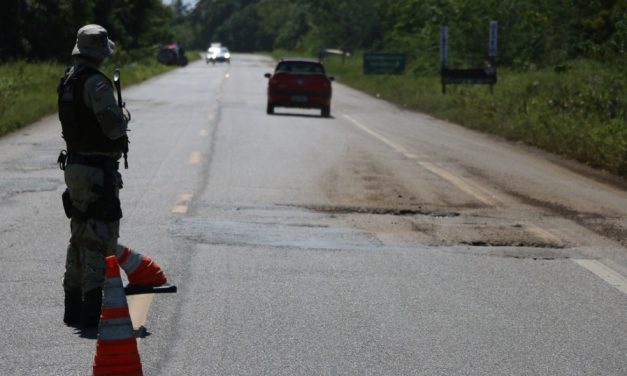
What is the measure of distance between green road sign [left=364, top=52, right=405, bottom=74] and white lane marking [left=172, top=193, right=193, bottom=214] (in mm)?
39465

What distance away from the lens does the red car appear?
2950cm

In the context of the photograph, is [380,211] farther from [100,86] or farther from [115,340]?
[115,340]

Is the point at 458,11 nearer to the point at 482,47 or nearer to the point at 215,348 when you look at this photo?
the point at 482,47

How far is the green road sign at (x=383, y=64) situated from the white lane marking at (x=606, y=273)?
140 ft

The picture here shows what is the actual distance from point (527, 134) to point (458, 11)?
21325 millimetres

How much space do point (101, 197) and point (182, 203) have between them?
5.67 m

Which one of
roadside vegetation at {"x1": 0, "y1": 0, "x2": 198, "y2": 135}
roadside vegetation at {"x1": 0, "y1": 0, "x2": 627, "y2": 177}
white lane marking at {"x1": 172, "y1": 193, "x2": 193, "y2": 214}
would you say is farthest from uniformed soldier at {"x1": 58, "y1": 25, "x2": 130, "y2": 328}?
roadside vegetation at {"x1": 0, "y1": 0, "x2": 627, "y2": 177}

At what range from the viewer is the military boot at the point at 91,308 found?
6656 mm

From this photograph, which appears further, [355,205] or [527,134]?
[527,134]

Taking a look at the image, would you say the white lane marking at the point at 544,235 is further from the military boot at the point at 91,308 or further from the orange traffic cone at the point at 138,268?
the military boot at the point at 91,308

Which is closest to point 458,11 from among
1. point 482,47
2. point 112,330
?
point 482,47

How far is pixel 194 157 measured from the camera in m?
17.3

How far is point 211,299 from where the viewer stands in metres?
7.57

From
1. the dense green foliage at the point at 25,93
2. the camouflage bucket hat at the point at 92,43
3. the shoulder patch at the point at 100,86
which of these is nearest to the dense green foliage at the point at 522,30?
the dense green foliage at the point at 25,93
